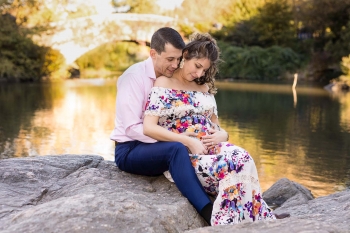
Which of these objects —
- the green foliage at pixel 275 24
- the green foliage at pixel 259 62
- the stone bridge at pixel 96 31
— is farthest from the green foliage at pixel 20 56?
the green foliage at pixel 275 24

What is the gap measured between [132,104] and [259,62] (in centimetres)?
2801

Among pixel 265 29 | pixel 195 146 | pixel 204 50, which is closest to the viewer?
pixel 195 146

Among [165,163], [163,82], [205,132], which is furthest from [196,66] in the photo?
[165,163]

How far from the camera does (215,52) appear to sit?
2959 mm

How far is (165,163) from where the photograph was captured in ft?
9.34

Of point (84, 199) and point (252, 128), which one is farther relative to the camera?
point (252, 128)

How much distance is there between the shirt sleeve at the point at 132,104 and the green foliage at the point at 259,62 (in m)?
26.9

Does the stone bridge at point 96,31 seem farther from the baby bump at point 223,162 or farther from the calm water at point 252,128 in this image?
the baby bump at point 223,162

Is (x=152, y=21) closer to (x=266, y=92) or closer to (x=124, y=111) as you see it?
(x=266, y=92)

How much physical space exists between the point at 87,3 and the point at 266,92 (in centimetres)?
2343

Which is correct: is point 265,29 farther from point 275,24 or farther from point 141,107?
point 141,107

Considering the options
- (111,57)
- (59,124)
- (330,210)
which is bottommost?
(111,57)

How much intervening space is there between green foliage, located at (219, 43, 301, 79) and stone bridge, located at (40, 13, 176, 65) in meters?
3.80

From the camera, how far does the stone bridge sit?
28.2 metres
